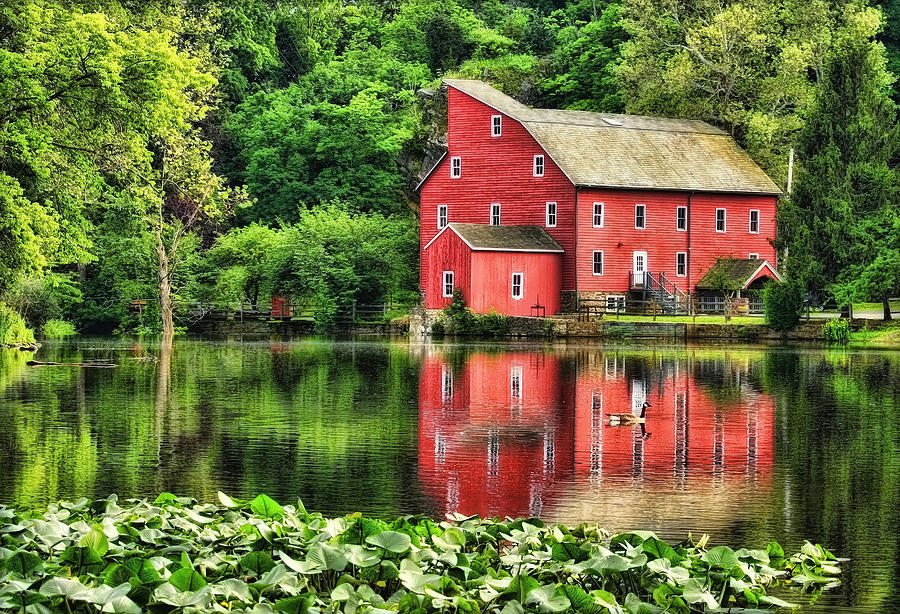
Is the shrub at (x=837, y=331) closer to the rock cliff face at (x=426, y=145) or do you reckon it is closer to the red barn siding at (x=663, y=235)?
the red barn siding at (x=663, y=235)

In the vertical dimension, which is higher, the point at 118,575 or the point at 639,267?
the point at 639,267

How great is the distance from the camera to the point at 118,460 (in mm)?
17438

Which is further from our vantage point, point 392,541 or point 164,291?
point 164,291

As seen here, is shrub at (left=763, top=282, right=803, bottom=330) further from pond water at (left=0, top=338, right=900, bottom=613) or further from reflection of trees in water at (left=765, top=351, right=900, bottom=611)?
reflection of trees in water at (left=765, top=351, right=900, bottom=611)

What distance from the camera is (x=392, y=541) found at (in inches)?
408

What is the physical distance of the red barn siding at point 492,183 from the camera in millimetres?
59500

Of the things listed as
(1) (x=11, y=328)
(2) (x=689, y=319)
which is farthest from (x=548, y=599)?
(2) (x=689, y=319)

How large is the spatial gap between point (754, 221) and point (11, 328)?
33713 millimetres

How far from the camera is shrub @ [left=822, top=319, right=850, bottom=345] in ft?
164

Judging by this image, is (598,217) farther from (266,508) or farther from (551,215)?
(266,508)

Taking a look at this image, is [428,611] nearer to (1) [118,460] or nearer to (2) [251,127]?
(1) [118,460]

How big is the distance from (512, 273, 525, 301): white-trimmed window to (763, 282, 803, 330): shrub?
10774 millimetres

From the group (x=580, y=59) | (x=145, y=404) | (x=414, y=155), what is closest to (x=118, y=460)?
(x=145, y=404)

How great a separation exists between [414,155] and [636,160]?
15466 mm
